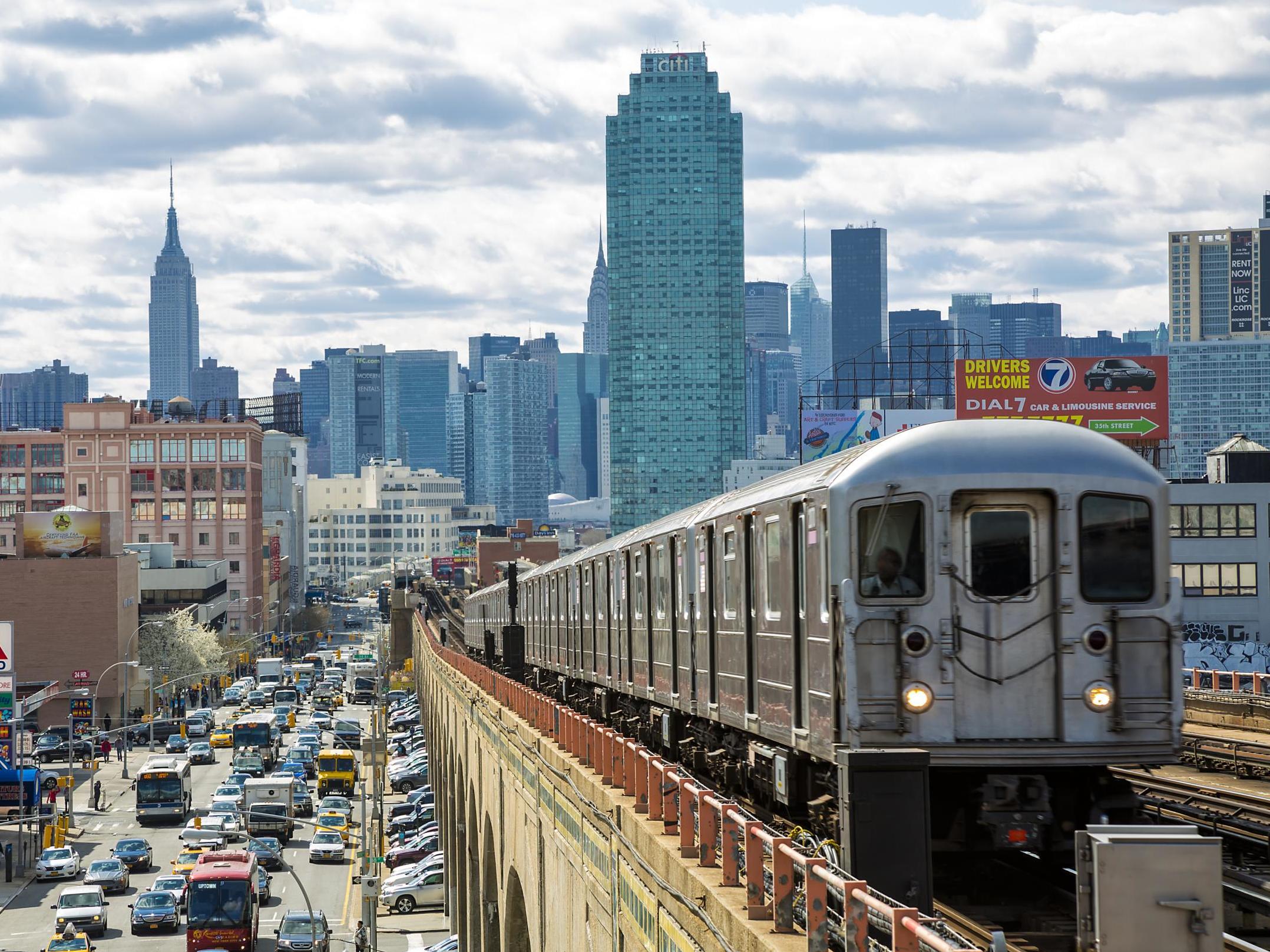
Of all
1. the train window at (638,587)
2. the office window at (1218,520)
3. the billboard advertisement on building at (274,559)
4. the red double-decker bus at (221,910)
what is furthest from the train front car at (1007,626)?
the billboard advertisement on building at (274,559)

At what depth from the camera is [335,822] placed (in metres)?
65.7

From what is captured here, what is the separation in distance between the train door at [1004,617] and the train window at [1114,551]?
277mm

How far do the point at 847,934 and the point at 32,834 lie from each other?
188ft

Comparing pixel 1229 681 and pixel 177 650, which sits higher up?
pixel 1229 681

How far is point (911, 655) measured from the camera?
502 inches

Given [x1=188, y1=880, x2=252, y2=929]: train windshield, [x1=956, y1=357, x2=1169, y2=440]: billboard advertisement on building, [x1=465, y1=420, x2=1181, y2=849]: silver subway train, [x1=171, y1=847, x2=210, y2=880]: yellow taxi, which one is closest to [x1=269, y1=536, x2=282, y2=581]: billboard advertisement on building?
[x1=956, y1=357, x2=1169, y2=440]: billboard advertisement on building

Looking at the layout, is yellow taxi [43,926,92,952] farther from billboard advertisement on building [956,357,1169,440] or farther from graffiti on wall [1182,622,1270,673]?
billboard advertisement on building [956,357,1169,440]

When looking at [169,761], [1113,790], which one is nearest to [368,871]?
[169,761]

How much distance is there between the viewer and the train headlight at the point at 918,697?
12.7m

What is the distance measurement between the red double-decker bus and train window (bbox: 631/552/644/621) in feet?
75.9

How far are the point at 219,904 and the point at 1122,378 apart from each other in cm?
4211

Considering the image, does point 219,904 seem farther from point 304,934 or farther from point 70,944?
point 70,944

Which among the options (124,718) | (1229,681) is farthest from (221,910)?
(124,718)

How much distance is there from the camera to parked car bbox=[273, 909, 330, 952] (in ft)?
140
